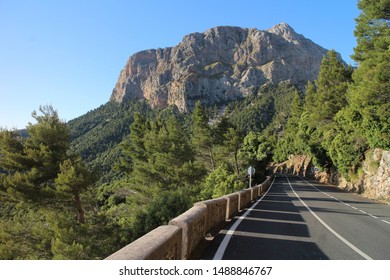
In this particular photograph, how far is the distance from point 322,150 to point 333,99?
841 cm

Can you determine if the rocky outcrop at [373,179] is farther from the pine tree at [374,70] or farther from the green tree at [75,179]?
the green tree at [75,179]

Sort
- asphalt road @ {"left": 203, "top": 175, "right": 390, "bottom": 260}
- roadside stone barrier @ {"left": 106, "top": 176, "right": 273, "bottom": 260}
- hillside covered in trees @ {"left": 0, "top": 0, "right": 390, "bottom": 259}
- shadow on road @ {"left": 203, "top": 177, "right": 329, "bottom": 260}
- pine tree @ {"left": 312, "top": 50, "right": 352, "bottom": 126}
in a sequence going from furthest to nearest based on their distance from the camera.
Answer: pine tree @ {"left": 312, "top": 50, "right": 352, "bottom": 126} → hillside covered in trees @ {"left": 0, "top": 0, "right": 390, "bottom": 259} → asphalt road @ {"left": 203, "top": 175, "right": 390, "bottom": 260} → shadow on road @ {"left": 203, "top": 177, "right": 329, "bottom": 260} → roadside stone barrier @ {"left": 106, "top": 176, "right": 273, "bottom": 260}

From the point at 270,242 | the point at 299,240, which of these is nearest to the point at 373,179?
the point at 299,240

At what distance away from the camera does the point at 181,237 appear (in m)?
5.24

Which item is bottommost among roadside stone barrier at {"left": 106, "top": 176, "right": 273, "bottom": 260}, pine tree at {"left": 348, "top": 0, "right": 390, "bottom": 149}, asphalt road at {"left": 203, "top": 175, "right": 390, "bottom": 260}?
asphalt road at {"left": 203, "top": 175, "right": 390, "bottom": 260}

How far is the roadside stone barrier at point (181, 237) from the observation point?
354cm

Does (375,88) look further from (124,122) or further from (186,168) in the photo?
(124,122)

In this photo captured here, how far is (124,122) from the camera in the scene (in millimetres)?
177375

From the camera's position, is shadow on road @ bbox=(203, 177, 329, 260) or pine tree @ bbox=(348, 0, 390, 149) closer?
shadow on road @ bbox=(203, 177, 329, 260)

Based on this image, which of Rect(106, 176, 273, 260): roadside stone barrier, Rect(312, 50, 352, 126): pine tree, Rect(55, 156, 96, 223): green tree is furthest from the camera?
Rect(312, 50, 352, 126): pine tree

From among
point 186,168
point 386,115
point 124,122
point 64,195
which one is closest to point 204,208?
point 64,195

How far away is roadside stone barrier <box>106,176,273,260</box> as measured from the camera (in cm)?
354

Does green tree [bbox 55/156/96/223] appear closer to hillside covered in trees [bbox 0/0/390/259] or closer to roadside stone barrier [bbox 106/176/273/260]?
hillside covered in trees [bbox 0/0/390/259]

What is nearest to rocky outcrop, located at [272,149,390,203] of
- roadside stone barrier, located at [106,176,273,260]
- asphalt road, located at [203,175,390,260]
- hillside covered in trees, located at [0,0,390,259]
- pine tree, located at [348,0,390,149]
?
hillside covered in trees, located at [0,0,390,259]
